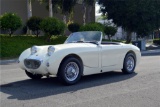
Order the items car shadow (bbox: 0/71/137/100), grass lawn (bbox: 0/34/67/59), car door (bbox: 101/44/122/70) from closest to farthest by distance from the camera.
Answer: car shadow (bbox: 0/71/137/100) < car door (bbox: 101/44/122/70) < grass lawn (bbox: 0/34/67/59)

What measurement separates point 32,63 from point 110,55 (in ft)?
7.71

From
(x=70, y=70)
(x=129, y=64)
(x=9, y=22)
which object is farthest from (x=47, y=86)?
(x=9, y=22)

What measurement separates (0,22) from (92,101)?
16.9m

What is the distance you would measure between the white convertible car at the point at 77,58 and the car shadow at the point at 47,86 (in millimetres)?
246

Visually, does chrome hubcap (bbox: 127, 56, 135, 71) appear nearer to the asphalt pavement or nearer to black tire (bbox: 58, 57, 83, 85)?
the asphalt pavement

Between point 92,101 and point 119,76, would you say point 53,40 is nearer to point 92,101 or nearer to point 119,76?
point 119,76

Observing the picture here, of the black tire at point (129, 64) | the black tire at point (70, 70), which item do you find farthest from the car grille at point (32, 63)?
the black tire at point (129, 64)

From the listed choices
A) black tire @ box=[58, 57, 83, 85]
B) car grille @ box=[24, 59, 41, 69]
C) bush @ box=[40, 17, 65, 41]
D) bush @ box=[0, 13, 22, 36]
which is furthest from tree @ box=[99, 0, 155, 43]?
car grille @ box=[24, 59, 41, 69]

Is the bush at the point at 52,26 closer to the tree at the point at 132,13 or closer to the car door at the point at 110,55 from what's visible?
the tree at the point at 132,13

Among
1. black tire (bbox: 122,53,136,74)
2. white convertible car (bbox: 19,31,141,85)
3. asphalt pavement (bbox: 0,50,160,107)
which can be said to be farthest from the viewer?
black tire (bbox: 122,53,136,74)

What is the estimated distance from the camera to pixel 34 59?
24.1 feet

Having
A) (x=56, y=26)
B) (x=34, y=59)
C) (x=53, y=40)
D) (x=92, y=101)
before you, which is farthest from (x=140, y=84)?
(x=53, y=40)

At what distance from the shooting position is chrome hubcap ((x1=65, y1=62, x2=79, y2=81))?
7.36 meters

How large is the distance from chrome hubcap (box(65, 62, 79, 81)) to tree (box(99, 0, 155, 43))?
2037cm
